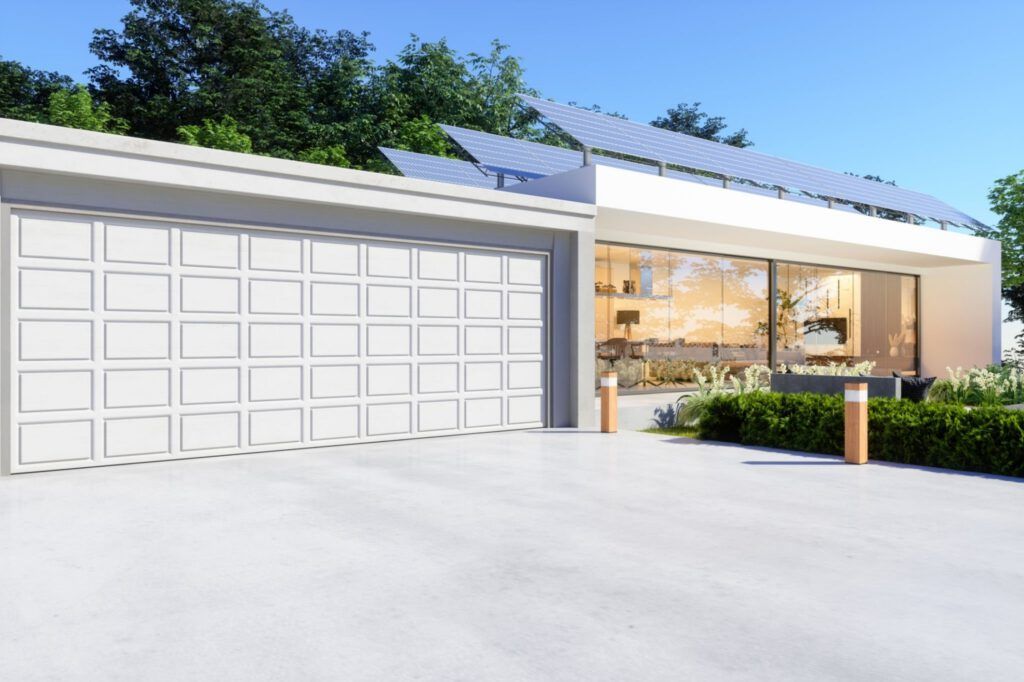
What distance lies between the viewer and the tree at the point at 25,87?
103 ft

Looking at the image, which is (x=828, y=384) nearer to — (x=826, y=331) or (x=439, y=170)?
(x=826, y=331)

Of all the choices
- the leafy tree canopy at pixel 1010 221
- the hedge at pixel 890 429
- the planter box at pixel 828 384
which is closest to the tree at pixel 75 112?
the planter box at pixel 828 384

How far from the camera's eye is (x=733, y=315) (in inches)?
746

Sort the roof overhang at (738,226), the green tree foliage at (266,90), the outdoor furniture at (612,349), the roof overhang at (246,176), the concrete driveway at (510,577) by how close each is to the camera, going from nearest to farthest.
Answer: the concrete driveway at (510,577) < the roof overhang at (246,176) < the roof overhang at (738,226) < the outdoor furniture at (612,349) < the green tree foliage at (266,90)

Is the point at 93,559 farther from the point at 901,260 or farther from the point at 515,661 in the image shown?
the point at 901,260

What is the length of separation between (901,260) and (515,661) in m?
21.5

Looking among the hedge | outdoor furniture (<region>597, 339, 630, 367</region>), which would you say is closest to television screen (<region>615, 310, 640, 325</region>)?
outdoor furniture (<region>597, 339, 630, 367</region>)

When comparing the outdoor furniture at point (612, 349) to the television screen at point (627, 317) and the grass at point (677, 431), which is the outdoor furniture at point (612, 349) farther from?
the grass at point (677, 431)

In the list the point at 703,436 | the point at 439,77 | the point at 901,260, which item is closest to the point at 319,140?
the point at 439,77

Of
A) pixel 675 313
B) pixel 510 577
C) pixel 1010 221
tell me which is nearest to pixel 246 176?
pixel 510 577

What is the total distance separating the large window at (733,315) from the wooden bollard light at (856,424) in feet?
21.3

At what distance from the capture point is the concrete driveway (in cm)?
365

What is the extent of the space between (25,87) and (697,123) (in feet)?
123

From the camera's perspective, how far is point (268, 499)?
7.37m
